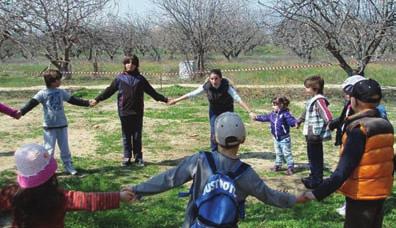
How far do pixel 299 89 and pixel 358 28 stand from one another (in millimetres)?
4599

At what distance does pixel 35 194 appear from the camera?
8.95 feet

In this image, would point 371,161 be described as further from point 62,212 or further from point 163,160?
point 163,160

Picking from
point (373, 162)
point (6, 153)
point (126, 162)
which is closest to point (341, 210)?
point (373, 162)

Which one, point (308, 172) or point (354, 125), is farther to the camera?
point (308, 172)

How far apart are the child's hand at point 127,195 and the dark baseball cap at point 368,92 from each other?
1.67 metres

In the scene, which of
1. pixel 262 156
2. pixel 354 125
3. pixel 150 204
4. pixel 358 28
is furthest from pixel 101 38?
pixel 354 125

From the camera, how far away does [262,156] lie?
8336 millimetres

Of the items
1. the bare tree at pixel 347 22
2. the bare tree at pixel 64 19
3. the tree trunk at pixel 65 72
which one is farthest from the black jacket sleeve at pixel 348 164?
the tree trunk at pixel 65 72

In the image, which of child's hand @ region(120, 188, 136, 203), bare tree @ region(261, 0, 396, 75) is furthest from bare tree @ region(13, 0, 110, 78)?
child's hand @ region(120, 188, 136, 203)

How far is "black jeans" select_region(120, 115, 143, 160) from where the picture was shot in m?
7.34

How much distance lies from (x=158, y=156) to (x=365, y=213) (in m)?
5.18

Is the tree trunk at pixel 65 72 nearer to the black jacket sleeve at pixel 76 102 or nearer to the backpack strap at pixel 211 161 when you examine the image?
the black jacket sleeve at pixel 76 102

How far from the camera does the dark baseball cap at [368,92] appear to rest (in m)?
3.41

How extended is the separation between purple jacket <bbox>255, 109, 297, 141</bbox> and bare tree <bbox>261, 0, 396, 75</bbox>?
9.26 meters
